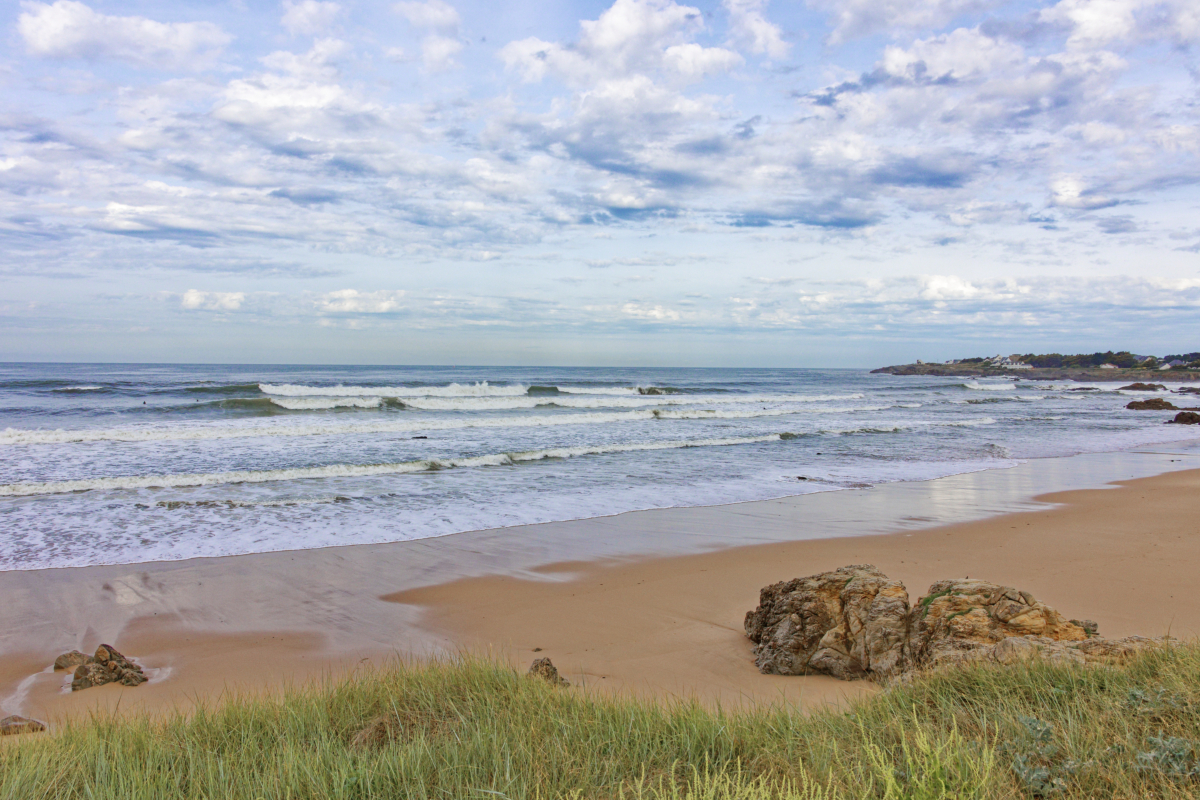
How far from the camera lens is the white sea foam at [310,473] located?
11.6m

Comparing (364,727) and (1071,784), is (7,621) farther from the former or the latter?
(1071,784)

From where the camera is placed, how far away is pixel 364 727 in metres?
3.09

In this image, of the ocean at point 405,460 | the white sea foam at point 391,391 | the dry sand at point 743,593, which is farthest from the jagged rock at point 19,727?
the white sea foam at point 391,391

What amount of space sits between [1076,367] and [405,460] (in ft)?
287

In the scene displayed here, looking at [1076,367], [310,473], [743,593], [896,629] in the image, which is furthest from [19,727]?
[1076,367]

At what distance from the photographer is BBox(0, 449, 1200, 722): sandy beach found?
4789 mm

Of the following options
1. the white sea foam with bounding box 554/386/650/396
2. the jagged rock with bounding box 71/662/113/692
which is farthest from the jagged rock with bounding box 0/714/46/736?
the white sea foam with bounding box 554/386/650/396

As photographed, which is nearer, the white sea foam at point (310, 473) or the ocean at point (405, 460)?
the ocean at point (405, 460)

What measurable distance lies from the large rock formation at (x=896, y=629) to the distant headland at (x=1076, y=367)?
255 ft

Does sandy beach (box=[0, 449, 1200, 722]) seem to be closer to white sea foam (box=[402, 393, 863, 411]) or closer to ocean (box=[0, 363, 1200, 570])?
ocean (box=[0, 363, 1200, 570])

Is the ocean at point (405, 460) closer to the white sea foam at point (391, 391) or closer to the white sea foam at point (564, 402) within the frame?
the white sea foam at point (564, 402)

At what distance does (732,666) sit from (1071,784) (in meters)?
2.66

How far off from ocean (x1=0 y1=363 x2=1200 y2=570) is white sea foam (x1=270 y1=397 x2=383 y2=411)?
0.21 metres

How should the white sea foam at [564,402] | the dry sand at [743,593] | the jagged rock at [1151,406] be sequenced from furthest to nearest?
the white sea foam at [564,402]
the jagged rock at [1151,406]
the dry sand at [743,593]
